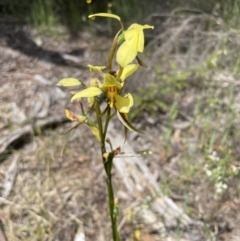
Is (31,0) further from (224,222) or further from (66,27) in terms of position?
(224,222)

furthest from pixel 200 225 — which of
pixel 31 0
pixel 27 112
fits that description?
pixel 31 0

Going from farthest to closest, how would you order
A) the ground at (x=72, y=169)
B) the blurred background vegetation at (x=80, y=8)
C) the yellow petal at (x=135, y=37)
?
the blurred background vegetation at (x=80, y=8), the ground at (x=72, y=169), the yellow petal at (x=135, y=37)

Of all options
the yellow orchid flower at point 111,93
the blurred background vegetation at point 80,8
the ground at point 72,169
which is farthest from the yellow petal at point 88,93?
the blurred background vegetation at point 80,8

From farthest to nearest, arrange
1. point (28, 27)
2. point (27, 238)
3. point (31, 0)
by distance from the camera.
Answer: point (31, 0) → point (28, 27) → point (27, 238)

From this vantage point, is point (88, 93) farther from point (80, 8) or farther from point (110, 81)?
point (80, 8)

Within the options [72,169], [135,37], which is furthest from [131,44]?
[72,169]

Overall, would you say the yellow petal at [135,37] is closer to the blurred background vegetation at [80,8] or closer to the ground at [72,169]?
the ground at [72,169]
